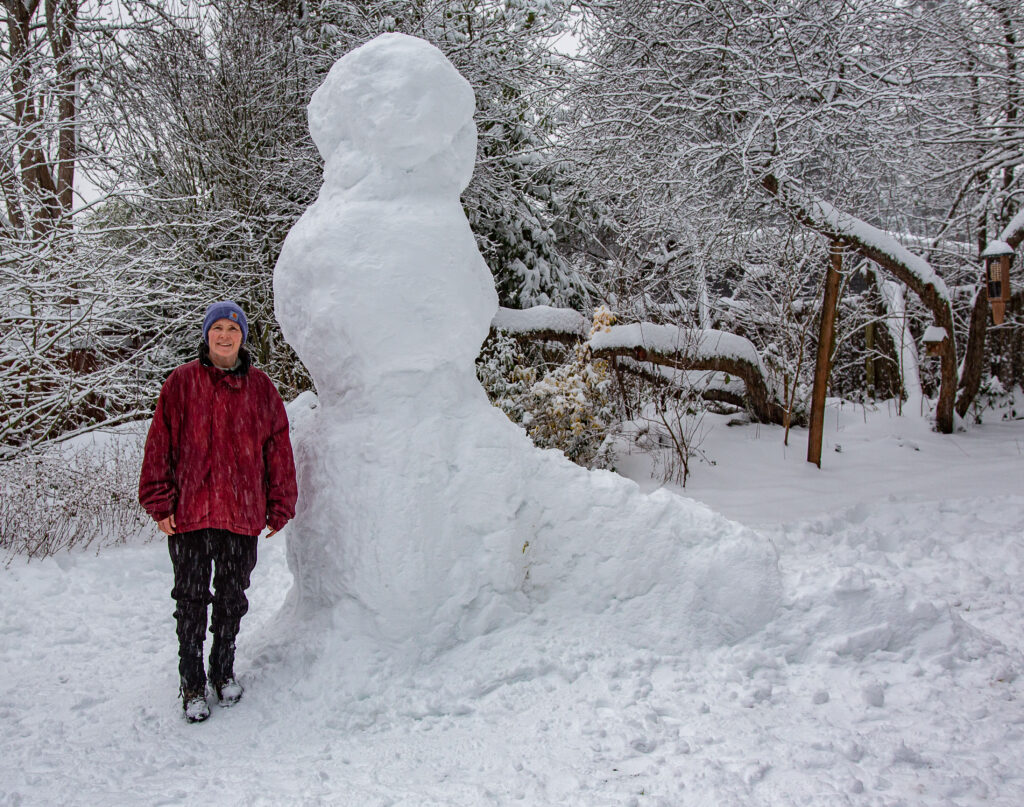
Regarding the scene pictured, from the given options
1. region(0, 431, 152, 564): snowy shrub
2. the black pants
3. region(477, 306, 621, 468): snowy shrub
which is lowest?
region(0, 431, 152, 564): snowy shrub

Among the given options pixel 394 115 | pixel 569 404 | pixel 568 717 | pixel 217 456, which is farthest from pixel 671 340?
pixel 217 456

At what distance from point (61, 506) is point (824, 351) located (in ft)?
23.0

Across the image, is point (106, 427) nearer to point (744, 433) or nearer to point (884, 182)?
point (744, 433)

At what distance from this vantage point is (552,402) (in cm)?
696

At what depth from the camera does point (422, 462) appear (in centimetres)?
318

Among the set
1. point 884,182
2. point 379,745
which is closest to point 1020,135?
point 884,182

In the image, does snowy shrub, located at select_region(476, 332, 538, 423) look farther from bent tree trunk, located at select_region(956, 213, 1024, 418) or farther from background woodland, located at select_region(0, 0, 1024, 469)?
bent tree trunk, located at select_region(956, 213, 1024, 418)

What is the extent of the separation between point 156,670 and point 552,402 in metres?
4.27

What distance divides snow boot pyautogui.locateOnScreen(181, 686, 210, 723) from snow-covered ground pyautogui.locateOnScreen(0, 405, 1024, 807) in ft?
0.15

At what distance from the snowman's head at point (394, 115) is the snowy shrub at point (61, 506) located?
12.9 ft

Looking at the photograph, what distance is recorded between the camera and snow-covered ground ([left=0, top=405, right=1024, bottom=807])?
233 cm

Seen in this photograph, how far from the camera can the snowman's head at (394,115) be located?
10.7 feet

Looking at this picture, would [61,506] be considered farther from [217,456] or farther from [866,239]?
[866,239]

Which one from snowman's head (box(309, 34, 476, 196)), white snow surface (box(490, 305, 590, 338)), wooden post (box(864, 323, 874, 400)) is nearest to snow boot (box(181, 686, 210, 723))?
snowman's head (box(309, 34, 476, 196))
